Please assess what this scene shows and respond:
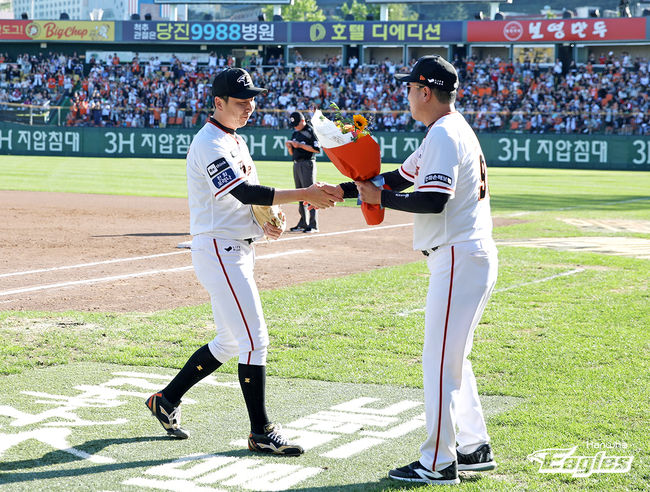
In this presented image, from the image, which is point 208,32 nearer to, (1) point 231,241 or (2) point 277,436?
(1) point 231,241

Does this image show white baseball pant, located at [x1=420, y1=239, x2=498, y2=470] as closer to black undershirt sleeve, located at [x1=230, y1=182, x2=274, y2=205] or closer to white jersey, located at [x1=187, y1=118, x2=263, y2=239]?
black undershirt sleeve, located at [x1=230, y1=182, x2=274, y2=205]

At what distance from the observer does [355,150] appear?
477 centimetres

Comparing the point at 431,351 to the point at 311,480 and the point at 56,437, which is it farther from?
the point at 56,437

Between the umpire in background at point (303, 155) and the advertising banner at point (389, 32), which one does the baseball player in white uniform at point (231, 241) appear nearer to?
the umpire in background at point (303, 155)

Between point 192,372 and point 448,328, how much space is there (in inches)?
68.4

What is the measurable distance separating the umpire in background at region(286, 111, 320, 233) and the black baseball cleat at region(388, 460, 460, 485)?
10.2 meters

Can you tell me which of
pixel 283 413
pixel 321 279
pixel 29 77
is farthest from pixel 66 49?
pixel 283 413

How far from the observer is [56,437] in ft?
15.9

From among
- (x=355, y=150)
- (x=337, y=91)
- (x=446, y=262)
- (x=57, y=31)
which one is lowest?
(x=446, y=262)

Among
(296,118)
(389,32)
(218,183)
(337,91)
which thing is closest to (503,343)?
(218,183)

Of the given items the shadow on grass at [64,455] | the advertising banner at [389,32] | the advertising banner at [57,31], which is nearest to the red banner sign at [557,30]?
the advertising banner at [389,32]

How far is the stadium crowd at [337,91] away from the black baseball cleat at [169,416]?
109 feet

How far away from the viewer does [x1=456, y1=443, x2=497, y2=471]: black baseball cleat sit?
442cm

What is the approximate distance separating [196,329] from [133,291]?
82.4 inches
